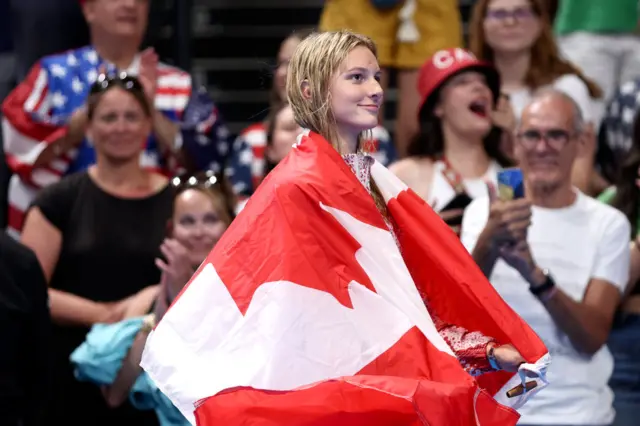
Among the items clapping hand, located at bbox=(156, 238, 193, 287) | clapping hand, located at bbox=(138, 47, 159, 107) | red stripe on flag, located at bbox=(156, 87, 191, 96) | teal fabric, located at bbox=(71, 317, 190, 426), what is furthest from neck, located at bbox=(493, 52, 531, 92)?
teal fabric, located at bbox=(71, 317, 190, 426)

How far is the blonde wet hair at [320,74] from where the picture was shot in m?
3.34

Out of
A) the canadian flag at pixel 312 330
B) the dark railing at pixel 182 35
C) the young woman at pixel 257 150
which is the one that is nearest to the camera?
the canadian flag at pixel 312 330

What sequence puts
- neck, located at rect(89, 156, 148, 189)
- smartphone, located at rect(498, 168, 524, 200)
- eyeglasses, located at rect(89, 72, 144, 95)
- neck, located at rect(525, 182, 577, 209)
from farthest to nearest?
eyeglasses, located at rect(89, 72, 144, 95), neck, located at rect(89, 156, 148, 189), neck, located at rect(525, 182, 577, 209), smartphone, located at rect(498, 168, 524, 200)

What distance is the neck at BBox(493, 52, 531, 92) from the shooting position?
5715 millimetres

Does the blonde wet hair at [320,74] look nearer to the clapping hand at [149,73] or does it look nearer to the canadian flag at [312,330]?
the canadian flag at [312,330]

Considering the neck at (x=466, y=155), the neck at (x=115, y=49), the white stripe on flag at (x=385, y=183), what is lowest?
the neck at (x=466, y=155)

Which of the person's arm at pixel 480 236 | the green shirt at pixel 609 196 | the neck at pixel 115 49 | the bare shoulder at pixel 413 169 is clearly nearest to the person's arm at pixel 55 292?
the neck at pixel 115 49

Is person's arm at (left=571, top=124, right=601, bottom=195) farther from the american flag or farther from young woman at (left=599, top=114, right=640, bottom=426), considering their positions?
the american flag

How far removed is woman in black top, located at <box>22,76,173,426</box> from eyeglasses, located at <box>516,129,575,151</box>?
4.42 feet

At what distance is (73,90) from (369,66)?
265cm

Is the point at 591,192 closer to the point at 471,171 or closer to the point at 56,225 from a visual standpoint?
the point at 471,171

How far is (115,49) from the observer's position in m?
5.86

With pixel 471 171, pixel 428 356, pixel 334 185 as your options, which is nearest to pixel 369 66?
pixel 334 185

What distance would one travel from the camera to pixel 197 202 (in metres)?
4.73
